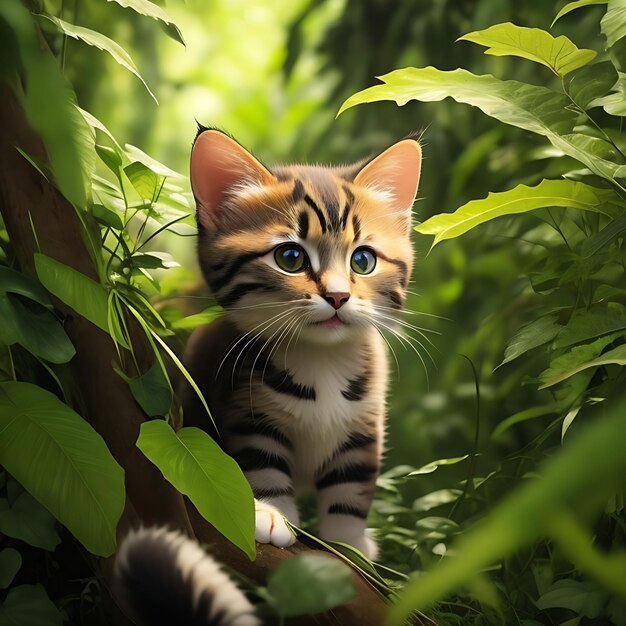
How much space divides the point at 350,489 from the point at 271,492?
0.46ft

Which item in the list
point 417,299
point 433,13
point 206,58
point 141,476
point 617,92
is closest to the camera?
point 141,476

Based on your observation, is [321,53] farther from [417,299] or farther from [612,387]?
[612,387]

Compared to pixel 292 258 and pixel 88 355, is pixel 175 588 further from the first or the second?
pixel 292 258

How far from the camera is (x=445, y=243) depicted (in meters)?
1.73

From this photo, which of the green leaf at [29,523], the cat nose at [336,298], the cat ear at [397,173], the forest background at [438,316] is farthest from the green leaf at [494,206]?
the green leaf at [29,523]

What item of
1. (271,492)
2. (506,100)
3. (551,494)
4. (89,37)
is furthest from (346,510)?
(551,494)

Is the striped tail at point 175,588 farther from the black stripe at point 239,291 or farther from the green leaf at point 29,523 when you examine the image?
the black stripe at point 239,291

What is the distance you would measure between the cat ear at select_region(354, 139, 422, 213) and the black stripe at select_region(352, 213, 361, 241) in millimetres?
72

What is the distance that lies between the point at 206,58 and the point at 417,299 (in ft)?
5.51

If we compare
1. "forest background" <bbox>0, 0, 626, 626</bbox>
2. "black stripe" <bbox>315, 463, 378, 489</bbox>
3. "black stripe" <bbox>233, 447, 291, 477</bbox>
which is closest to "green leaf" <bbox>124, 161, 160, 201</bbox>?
"forest background" <bbox>0, 0, 626, 626</bbox>

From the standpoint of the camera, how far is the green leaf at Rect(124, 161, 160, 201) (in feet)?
3.21

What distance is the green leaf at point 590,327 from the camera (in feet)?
2.64

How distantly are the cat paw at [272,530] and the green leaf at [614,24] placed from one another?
1.95ft

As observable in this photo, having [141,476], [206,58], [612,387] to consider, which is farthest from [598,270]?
[206,58]
